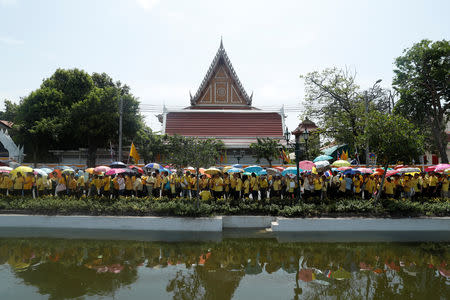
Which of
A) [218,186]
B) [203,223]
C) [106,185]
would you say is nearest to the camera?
[203,223]

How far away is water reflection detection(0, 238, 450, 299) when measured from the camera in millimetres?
5516

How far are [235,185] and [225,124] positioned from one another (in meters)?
16.0

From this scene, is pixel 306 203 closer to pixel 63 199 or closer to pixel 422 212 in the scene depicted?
pixel 422 212

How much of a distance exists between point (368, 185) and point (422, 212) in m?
1.93

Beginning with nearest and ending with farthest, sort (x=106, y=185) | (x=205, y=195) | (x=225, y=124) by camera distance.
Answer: (x=205, y=195) < (x=106, y=185) < (x=225, y=124)

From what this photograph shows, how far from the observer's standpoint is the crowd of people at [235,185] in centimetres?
1155

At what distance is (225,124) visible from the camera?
2709 cm

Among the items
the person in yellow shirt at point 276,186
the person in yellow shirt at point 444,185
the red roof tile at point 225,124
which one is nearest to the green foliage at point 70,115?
the red roof tile at point 225,124

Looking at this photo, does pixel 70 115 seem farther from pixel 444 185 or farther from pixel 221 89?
pixel 444 185

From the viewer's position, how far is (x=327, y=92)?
22.6 meters

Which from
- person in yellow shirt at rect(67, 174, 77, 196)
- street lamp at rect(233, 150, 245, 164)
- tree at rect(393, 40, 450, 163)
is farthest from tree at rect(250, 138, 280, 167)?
person in yellow shirt at rect(67, 174, 77, 196)

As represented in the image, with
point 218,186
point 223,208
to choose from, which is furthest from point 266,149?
point 223,208

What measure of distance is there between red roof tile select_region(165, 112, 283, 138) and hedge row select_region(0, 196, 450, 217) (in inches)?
621

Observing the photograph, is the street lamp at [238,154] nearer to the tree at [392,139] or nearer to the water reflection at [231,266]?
the tree at [392,139]
